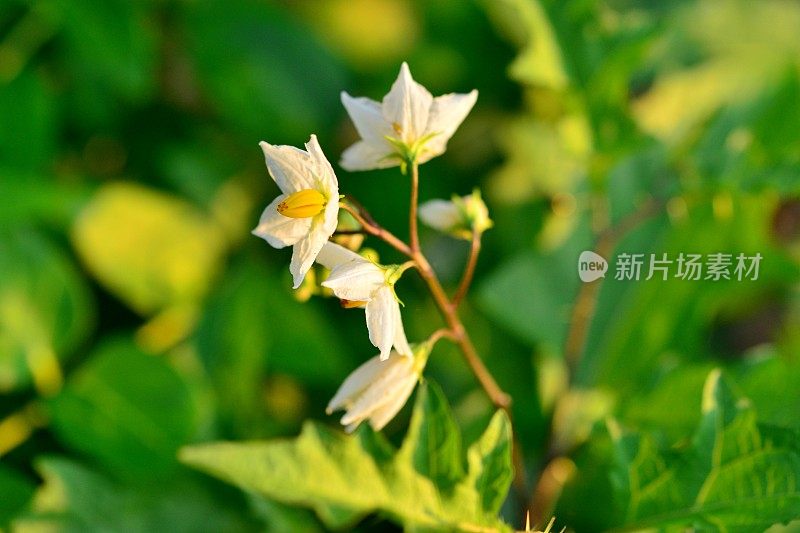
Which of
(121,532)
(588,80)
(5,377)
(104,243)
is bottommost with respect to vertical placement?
(121,532)

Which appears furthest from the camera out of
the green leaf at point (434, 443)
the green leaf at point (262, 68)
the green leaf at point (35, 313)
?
the green leaf at point (262, 68)

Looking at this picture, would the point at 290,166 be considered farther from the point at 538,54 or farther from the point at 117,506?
the point at 117,506

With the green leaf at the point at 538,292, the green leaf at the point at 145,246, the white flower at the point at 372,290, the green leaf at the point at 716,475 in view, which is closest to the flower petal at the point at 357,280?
the white flower at the point at 372,290

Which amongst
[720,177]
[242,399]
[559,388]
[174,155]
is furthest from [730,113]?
[174,155]

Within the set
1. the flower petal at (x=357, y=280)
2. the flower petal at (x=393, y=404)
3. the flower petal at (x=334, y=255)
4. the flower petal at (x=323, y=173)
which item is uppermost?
the flower petal at (x=323, y=173)

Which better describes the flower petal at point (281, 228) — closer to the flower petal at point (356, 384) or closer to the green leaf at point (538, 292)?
the flower petal at point (356, 384)

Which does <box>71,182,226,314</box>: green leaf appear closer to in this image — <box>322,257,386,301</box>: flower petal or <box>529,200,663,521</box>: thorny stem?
<box>529,200,663,521</box>: thorny stem

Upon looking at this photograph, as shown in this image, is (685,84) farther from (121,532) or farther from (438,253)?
(121,532)
